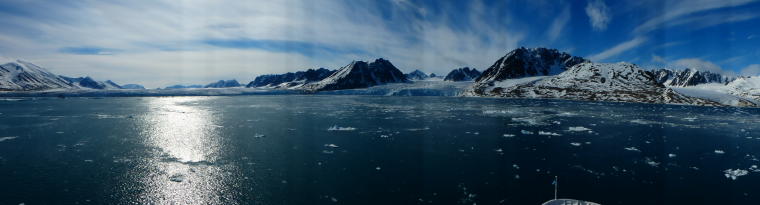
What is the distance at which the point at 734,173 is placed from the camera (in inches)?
898

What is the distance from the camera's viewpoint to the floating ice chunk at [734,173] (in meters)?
22.2

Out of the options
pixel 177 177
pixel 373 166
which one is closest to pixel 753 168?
pixel 373 166

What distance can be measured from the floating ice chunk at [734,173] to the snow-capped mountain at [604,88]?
355 feet

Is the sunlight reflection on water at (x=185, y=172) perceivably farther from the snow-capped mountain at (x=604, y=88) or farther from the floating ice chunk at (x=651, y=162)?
the snow-capped mountain at (x=604, y=88)

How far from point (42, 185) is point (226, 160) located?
10.1m

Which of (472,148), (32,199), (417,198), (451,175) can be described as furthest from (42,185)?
(472,148)

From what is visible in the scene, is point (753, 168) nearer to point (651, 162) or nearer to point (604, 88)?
point (651, 162)

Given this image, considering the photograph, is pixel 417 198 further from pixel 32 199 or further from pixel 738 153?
pixel 738 153

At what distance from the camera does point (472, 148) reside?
3041cm

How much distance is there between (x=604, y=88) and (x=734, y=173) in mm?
137935

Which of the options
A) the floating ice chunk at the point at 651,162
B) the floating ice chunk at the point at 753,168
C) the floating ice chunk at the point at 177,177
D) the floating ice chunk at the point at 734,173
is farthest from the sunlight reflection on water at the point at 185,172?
the floating ice chunk at the point at 753,168

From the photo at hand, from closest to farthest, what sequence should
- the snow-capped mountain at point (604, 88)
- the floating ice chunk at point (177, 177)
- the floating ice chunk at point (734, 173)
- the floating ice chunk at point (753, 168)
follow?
1. the floating ice chunk at point (177, 177)
2. the floating ice chunk at point (734, 173)
3. the floating ice chunk at point (753, 168)
4. the snow-capped mountain at point (604, 88)

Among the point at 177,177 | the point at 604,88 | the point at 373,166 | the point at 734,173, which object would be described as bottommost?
the point at 177,177

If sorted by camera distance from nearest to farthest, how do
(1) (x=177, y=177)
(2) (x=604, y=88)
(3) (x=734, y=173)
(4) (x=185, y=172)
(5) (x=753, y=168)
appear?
1. (1) (x=177, y=177)
2. (4) (x=185, y=172)
3. (3) (x=734, y=173)
4. (5) (x=753, y=168)
5. (2) (x=604, y=88)
